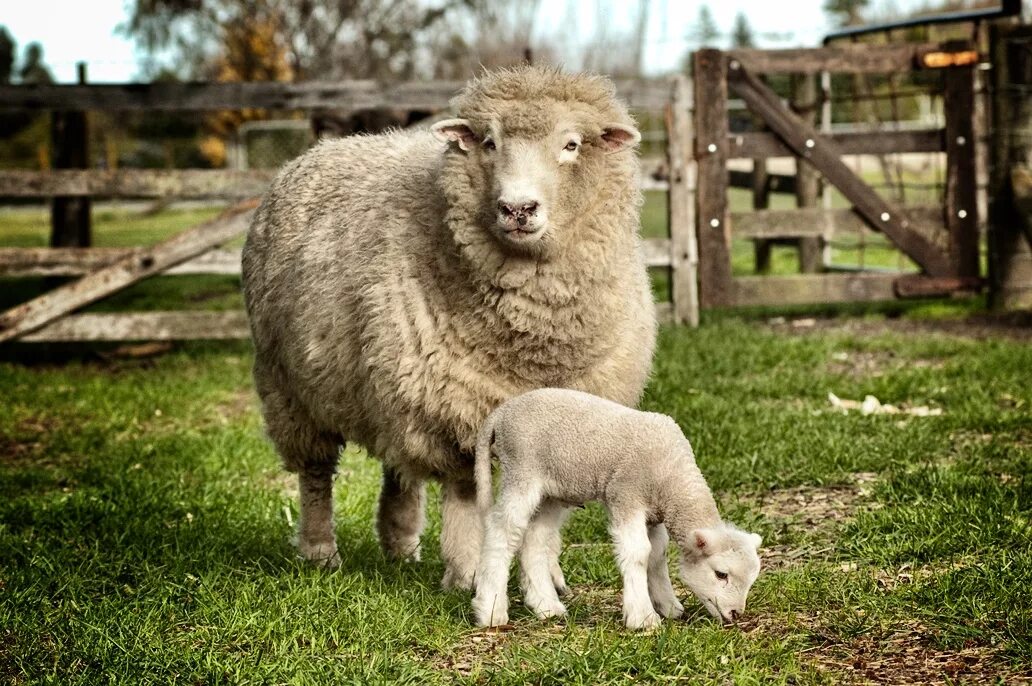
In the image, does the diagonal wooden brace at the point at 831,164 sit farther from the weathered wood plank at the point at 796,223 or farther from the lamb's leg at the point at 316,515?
the lamb's leg at the point at 316,515

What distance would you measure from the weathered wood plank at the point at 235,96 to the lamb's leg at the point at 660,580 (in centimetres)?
638

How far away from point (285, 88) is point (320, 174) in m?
5.00

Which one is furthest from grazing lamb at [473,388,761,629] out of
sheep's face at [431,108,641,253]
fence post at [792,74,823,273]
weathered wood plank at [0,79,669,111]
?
fence post at [792,74,823,273]

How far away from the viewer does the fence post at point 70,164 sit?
1022cm

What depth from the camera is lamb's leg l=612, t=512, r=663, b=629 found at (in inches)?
139

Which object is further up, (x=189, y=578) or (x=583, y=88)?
(x=583, y=88)

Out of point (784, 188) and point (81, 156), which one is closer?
point (81, 156)

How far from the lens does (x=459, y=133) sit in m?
4.18

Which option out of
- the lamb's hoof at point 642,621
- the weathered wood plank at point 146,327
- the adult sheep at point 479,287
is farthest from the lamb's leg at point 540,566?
the weathered wood plank at point 146,327

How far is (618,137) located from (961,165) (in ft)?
22.5

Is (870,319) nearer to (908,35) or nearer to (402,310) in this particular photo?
(402,310)

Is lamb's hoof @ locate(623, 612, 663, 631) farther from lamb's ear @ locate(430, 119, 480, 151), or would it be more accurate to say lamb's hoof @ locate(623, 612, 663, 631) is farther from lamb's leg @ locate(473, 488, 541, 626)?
lamb's ear @ locate(430, 119, 480, 151)

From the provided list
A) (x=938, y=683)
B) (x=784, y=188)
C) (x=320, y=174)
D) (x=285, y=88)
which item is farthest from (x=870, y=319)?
(x=938, y=683)

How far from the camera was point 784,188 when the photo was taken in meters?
12.1
